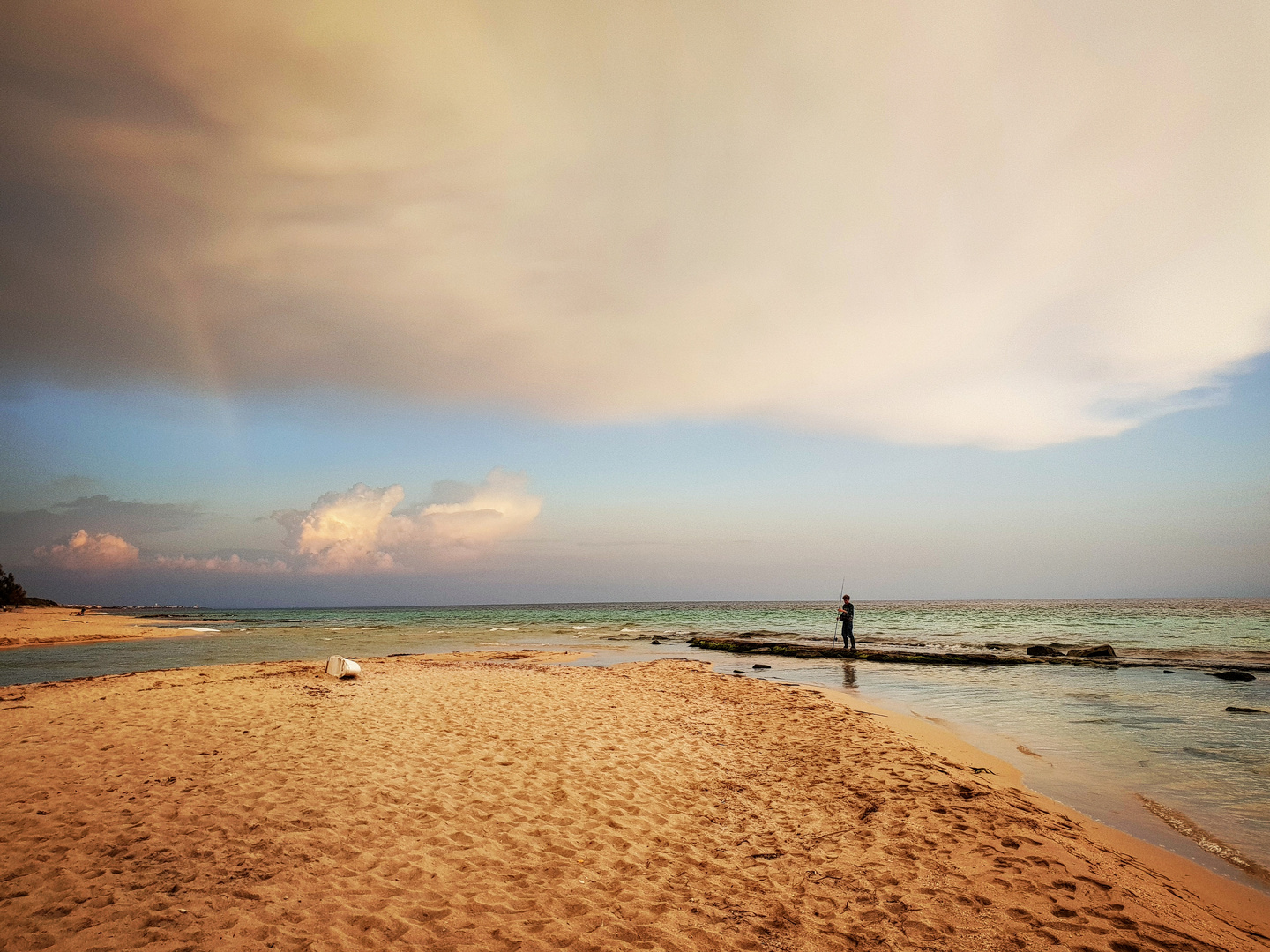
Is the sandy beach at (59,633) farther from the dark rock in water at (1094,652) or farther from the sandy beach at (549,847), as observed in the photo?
the dark rock in water at (1094,652)

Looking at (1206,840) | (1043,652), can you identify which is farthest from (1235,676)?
(1206,840)

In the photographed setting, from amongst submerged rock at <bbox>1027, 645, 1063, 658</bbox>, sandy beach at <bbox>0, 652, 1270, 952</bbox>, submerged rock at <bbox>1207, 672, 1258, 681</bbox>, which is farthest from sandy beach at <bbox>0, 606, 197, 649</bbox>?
submerged rock at <bbox>1207, 672, 1258, 681</bbox>

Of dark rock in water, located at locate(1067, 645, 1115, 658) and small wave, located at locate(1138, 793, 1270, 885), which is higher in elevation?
small wave, located at locate(1138, 793, 1270, 885)

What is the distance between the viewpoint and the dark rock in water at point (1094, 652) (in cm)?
2678

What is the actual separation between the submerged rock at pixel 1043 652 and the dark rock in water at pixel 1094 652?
52cm

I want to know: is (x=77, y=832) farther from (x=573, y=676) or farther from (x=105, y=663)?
(x=105, y=663)

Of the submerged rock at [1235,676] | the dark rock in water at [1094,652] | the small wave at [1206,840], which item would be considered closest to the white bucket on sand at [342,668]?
the small wave at [1206,840]

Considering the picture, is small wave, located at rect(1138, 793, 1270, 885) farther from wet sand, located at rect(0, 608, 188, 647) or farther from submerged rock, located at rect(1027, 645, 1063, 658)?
wet sand, located at rect(0, 608, 188, 647)

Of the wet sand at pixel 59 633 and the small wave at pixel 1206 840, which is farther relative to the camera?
the wet sand at pixel 59 633

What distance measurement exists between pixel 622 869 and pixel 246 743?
298 inches

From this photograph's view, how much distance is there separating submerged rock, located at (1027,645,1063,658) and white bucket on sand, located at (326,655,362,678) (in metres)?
30.8

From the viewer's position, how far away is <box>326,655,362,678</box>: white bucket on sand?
17.7 metres

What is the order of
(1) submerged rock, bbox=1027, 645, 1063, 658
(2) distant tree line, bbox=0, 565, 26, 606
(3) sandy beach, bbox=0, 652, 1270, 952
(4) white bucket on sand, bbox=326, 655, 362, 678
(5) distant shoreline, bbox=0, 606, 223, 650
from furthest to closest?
(2) distant tree line, bbox=0, 565, 26, 606, (5) distant shoreline, bbox=0, 606, 223, 650, (1) submerged rock, bbox=1027, 645, 1063, 658, (4) white bucket on sand, bbox=326, 655, 362, 678, (3) sandy beach, bbox=0, 652, 1270, 952

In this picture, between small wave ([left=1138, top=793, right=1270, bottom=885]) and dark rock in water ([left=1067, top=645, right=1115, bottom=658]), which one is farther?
dark rock in water ([left=1067, top=645, right=1115, bottom=658])
